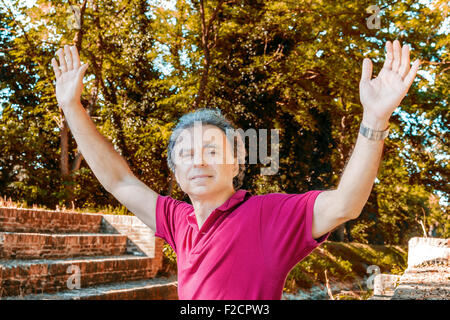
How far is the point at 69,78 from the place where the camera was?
1.60 m

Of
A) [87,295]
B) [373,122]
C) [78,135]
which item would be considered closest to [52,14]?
[87,295]

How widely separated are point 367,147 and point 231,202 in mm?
399

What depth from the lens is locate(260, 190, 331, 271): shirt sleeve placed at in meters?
1.12

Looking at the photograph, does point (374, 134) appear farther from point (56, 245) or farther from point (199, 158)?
point (56, 245)

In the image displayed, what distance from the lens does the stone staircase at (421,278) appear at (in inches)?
153

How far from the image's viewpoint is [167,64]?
38.8ft

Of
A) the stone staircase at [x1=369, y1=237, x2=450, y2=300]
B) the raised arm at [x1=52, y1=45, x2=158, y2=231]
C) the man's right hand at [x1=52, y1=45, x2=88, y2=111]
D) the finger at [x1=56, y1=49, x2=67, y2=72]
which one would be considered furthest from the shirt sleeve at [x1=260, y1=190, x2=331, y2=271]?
the stone staircase at [x1=369, y1=237, x2=450, y2=300]

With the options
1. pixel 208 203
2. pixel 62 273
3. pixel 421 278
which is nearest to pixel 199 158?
pixel 208 203

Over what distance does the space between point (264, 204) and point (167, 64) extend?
11.0m

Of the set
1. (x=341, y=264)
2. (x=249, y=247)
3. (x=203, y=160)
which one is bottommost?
(x=341, y=264)

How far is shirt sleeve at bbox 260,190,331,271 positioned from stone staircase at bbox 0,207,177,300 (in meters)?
5.33

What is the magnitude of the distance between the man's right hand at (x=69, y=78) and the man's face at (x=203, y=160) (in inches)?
15.4

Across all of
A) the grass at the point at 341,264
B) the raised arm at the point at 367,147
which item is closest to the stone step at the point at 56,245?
the grass at the point at 341,264

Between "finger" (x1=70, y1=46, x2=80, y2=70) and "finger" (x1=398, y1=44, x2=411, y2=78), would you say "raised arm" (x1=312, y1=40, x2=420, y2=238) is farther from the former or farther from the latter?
"finger" (x1=70, y1=46, x2=80, y2=70)
